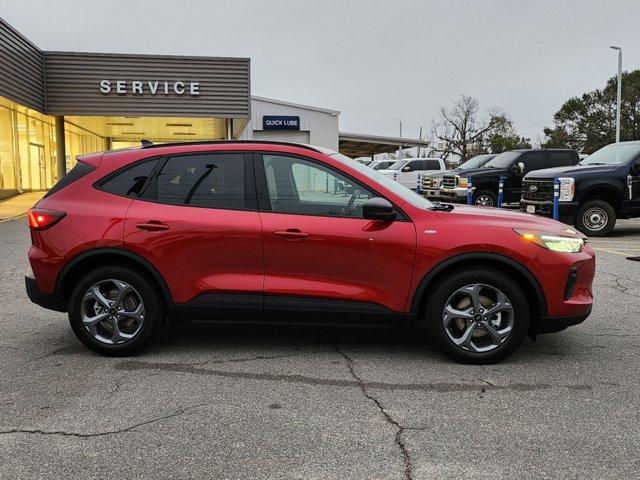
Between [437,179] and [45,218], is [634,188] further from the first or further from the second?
[45,218]

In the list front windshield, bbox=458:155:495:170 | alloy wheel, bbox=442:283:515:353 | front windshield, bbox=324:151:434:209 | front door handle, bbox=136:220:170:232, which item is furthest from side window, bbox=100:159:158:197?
front windshield, bbox=458:155:495:170

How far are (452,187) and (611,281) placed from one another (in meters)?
10.9

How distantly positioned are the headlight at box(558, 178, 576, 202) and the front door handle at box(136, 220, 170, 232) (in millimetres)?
9849

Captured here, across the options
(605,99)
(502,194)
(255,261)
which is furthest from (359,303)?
(605,99)

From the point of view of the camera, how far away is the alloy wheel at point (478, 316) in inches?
164

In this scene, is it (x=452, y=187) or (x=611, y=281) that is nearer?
(x=611, y=281)

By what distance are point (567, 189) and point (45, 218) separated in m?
10.4

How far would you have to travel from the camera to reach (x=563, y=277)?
4137mm

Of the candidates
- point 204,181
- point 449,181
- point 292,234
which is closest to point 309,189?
point 292,234

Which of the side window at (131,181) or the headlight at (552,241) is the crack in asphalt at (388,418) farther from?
the side window at (131,181)

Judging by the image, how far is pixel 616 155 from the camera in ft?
40.9

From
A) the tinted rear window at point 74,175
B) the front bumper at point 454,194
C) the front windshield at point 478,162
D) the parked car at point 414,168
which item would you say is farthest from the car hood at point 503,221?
the parked car at point 414,168

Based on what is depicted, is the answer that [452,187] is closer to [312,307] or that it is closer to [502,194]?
[502,194]

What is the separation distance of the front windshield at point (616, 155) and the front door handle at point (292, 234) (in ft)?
33.6
